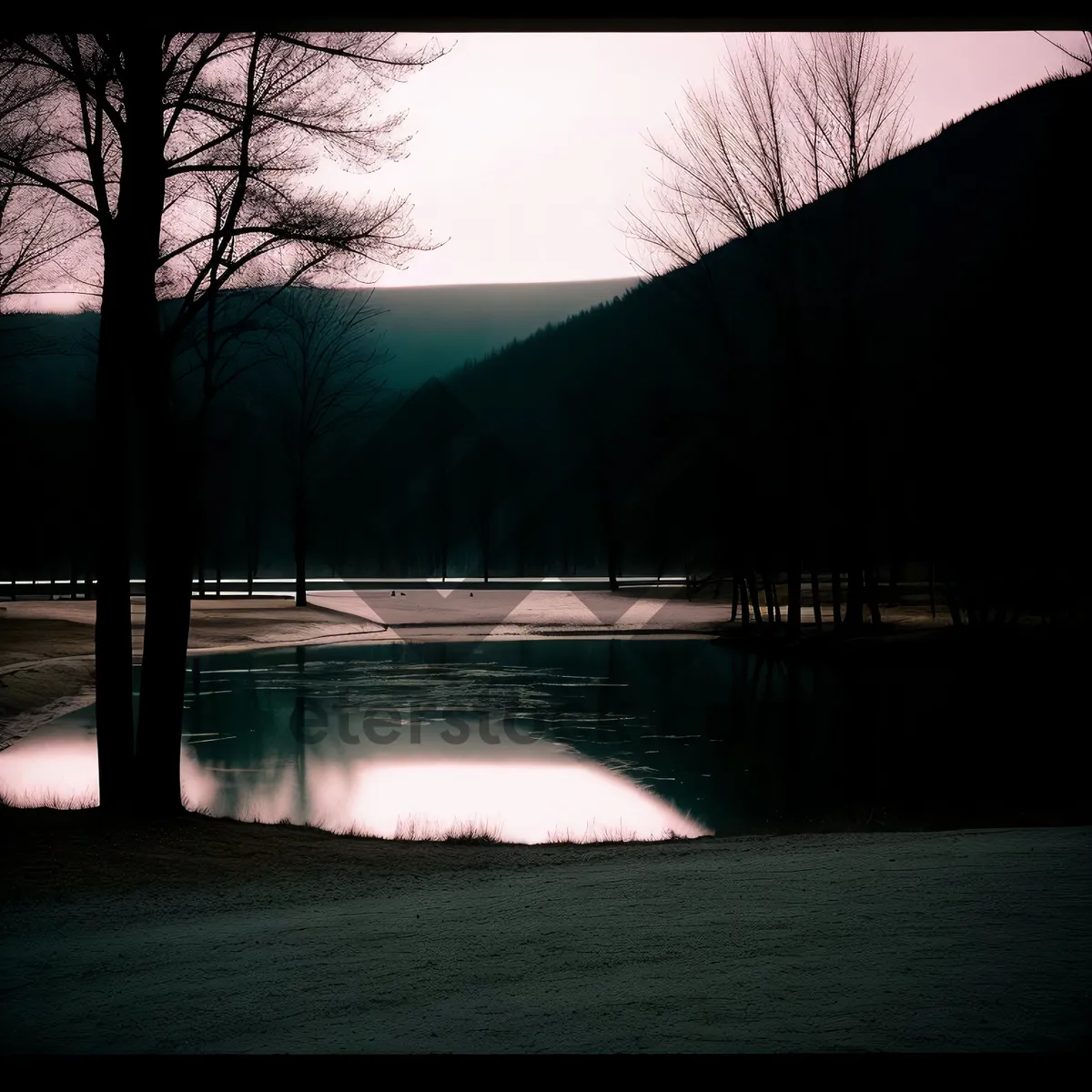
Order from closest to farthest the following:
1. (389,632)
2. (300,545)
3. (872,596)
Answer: (872,596), (389,632), (300,545)

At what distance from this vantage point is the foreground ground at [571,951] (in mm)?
3404

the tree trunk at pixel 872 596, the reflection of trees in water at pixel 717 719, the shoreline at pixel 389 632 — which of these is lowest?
the reflection of trees in water at pixel 717 719

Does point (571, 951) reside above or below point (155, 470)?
below

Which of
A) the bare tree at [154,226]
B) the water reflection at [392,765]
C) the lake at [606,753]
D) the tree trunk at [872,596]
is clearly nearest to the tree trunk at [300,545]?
the lake at [606,753]

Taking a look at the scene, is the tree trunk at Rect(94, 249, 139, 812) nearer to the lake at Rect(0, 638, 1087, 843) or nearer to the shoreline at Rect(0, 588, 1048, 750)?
the lake at Rect(0, 638, 1087, 843)

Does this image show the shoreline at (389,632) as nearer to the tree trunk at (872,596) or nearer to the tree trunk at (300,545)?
the tree trunk at (872,596)

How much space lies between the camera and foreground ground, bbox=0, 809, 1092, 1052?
3.40m

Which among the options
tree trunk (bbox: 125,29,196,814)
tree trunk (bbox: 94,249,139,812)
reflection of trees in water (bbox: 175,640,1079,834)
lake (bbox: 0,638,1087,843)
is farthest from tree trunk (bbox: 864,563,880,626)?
tree trunk (bbox: 94,249,139,812)

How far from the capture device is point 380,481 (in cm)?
13600

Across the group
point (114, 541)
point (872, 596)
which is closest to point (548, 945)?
point (114, 541)

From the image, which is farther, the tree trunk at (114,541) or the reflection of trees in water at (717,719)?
the reflection of trees in water at (717,719)

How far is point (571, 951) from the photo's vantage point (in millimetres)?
4461

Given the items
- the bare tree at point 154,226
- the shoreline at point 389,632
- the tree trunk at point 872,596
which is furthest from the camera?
the tree trunk at point 872,596

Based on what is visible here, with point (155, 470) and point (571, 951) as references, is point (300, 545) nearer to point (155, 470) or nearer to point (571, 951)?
point (155, 470)
